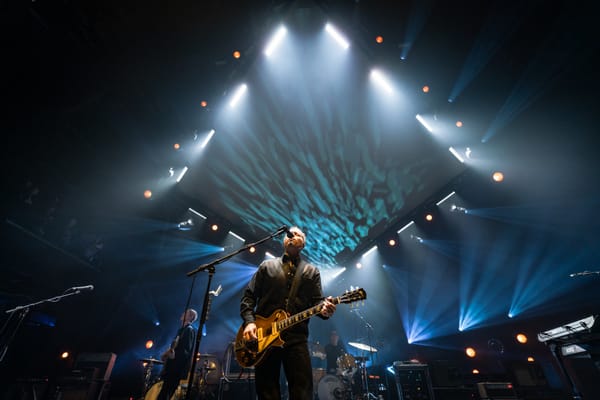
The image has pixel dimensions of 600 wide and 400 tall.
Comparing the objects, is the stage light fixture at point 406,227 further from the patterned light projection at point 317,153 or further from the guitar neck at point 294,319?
the guitar neck at point 294,319

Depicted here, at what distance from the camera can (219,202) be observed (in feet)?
28.3

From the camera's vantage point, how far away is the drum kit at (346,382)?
A: 634 centimetres

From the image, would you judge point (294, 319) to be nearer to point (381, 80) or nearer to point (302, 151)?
point (302, 151)

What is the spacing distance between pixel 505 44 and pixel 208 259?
9852 millimetres

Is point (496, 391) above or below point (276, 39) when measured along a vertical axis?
below

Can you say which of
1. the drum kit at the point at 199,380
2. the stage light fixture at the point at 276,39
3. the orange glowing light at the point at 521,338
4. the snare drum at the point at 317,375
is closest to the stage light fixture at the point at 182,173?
the stage light fixture at the point at 276,39

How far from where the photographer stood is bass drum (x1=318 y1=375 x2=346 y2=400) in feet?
20.8

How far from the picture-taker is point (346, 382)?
259 inches

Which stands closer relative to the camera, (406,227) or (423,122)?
(423,122)

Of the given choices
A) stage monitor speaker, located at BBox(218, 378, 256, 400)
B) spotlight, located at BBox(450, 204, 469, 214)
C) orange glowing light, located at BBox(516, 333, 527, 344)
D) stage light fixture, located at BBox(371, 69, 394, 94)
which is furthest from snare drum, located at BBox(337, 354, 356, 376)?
stage light fixture, located at BBox(371, 69, 394, 94)

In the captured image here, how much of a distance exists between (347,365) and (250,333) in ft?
19.6

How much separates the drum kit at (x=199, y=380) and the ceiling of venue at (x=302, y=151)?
226cm

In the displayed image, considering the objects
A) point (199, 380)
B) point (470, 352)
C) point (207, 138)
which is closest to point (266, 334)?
point (199, 380)

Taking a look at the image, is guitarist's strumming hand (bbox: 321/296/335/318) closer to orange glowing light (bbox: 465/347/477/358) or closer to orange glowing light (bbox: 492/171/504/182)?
orange glowing light (bbox: 492/171/504/182)
